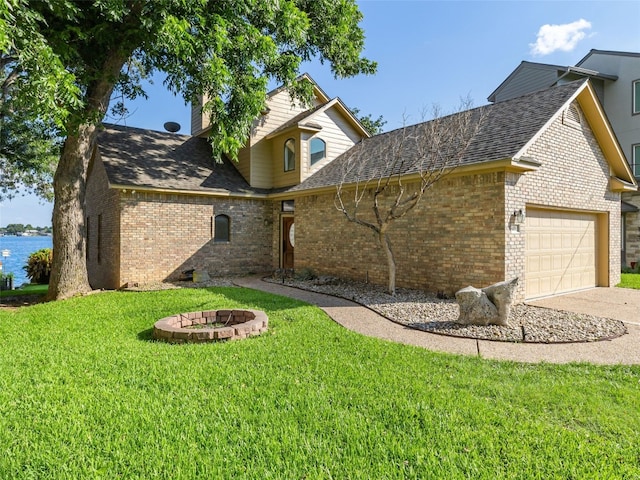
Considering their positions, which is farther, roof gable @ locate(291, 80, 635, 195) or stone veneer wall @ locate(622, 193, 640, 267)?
stone veneer wall @ locate(622, 193, 640, 267)

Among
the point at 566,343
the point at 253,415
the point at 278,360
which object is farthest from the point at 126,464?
the point at 566,343

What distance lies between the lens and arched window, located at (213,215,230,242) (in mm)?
14570

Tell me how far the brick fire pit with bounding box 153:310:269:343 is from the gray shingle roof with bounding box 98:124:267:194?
7.35m

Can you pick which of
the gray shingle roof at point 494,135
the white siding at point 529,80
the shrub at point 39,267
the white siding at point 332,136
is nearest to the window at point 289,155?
the white siding at point 332,136

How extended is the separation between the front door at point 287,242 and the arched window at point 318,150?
2.65 meters

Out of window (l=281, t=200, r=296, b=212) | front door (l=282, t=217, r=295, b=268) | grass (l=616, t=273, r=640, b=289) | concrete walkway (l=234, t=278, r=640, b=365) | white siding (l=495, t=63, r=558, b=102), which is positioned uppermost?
white siding (l=495, t=63, r=558, b=102)

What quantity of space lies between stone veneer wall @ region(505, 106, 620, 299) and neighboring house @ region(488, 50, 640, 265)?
6.52 m

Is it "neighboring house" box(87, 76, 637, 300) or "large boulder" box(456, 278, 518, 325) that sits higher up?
"neighboring house" box(87, 76, 637, 300)

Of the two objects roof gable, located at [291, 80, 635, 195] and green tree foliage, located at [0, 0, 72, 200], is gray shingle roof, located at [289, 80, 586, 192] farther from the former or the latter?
green tree foliage, located at [0, 0, 72, 200]

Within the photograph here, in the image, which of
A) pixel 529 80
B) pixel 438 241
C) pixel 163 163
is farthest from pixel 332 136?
pixel 529 80

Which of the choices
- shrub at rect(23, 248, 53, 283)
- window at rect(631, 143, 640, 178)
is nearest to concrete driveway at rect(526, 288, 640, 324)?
window at rect(631, 143, 640, 178)

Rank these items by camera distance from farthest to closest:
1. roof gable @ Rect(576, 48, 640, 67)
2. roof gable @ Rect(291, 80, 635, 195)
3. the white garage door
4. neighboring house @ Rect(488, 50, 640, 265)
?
roof gable @ Rect(576, 48, 640, 67), neighboring house @ Rect(488, 50, 640, 265), the white garage door, roof gable @ Rect(291, 80, 635, 195)

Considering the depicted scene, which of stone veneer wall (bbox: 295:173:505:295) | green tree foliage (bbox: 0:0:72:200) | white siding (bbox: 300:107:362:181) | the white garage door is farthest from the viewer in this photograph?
white siding (bbox: 300:107:362:181)

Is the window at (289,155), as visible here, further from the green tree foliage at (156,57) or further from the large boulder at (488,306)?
the large boulder at (488,306)
